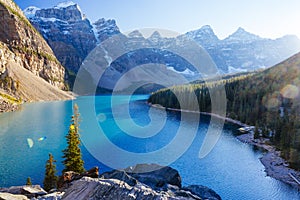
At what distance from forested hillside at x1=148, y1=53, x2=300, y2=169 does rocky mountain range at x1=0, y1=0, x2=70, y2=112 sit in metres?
73.9

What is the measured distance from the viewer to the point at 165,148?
4806 centimetres

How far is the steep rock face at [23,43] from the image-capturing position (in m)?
166

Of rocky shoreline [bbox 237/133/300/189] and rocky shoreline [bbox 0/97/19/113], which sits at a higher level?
rocky shoreline [bbox 0/97/19/113]

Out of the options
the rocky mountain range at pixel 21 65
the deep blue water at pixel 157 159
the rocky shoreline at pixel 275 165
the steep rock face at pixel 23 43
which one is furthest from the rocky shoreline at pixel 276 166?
the steep rock face at pixel 23 43

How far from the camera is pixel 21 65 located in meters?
161

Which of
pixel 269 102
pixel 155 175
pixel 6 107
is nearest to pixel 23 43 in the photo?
pixel 6 107

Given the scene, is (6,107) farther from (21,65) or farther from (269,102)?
(269,102)

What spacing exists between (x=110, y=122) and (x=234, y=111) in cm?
4745

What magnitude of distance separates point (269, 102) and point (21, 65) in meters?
148

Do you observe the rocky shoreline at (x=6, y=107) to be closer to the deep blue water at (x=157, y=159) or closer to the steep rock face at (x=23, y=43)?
the deep blue water at (x=157, y=159)

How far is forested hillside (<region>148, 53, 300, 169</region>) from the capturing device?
52.7 meters

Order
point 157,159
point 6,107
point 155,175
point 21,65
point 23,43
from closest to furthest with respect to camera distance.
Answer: point 155,175, point 157,159, point 6,107, point 21,65, point 23,43

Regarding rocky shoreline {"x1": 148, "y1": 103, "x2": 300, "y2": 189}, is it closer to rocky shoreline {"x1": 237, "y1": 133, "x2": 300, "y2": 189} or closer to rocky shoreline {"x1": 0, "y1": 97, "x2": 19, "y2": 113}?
rocky shoreline {"x1": 237, "y1": 133, "x2": 300, "y2": 189}

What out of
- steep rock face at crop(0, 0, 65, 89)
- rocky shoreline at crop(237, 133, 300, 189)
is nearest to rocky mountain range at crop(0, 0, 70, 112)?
steep rock face at crop(0, 0, 65, 89)
